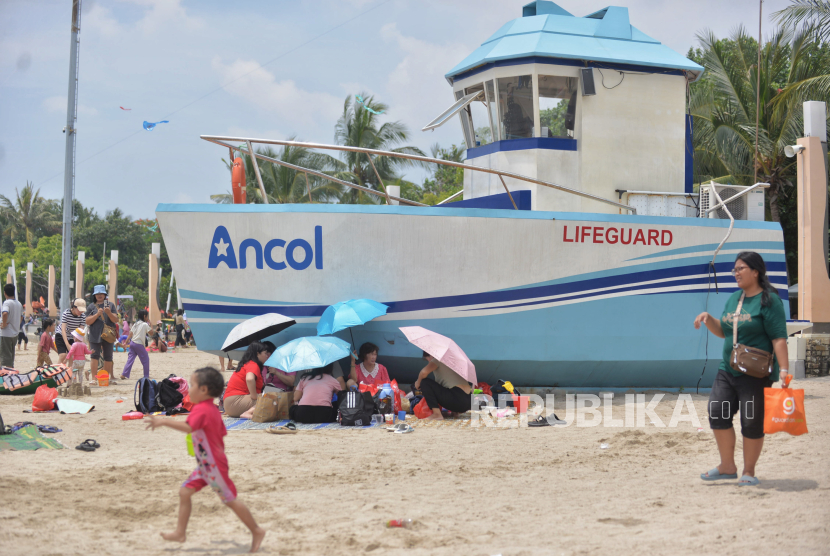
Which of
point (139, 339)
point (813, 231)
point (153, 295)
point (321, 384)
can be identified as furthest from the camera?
point (153, 295)

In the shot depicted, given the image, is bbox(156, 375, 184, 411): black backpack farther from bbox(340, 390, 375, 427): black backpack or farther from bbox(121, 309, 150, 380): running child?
bbox(121, 309, 150, 380): running child

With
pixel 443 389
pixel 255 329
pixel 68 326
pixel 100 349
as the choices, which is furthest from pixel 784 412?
pixel 68 326

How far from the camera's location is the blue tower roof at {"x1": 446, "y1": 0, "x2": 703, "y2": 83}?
11508 mm

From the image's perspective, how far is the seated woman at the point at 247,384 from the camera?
30.5 ft

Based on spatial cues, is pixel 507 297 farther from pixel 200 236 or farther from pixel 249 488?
pixel 249 488

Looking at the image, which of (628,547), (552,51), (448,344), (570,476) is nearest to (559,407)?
(448,344)

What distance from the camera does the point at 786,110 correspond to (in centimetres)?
2142

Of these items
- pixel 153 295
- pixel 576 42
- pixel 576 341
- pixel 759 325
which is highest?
pixel 576 42

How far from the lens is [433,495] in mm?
5422

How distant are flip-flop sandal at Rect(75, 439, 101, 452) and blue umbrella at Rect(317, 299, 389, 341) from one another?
9.89 ft

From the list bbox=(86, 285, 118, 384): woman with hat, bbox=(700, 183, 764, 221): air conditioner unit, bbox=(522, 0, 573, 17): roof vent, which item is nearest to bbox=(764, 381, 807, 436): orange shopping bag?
bbox=(700, 183, 764, 221): air conditioner unit

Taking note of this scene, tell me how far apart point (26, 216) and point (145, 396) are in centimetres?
5908

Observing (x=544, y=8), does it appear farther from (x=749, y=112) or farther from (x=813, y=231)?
(x=749, y=112)

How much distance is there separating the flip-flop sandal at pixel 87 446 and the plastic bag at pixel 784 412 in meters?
5.78
